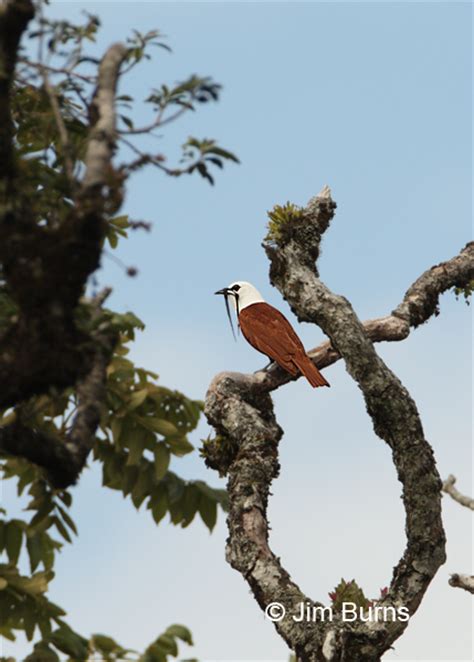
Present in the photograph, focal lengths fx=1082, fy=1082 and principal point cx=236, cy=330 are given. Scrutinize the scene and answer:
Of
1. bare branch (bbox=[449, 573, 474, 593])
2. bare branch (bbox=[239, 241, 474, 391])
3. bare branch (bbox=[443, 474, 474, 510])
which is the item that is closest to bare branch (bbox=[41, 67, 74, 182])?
bare branch (bbox=[443, 474, 474, 510])

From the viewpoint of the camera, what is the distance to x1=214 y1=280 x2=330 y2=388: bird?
11883 mm

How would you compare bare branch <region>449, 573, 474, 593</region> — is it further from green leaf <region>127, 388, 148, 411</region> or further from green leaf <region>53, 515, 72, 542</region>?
green leaf <region>53, 515, 72, 542</region>

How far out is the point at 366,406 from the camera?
10734mm

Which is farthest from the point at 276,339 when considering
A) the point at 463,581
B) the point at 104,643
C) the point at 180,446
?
the point at 104,643

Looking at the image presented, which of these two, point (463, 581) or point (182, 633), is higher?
point (463, 581)

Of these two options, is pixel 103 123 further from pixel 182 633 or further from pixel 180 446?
pixel 180 446

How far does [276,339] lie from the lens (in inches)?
480

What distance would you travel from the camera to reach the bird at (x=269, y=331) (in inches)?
468

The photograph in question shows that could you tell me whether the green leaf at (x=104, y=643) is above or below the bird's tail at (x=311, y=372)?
below

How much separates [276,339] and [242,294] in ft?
4.11

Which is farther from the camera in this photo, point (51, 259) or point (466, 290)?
point (466, 290)

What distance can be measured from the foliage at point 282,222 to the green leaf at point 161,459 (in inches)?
103

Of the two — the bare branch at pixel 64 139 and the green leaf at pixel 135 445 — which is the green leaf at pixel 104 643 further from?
the bare branch at pixel 64 139

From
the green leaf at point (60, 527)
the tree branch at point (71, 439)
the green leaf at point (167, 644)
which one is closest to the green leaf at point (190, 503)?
the green leaf at point (60, 527)
